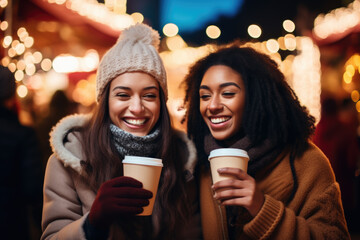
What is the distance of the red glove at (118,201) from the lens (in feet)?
5.54

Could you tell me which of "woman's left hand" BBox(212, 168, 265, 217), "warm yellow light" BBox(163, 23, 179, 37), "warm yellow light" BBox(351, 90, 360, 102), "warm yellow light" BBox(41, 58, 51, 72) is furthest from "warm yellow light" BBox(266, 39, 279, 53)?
"woman's left hand" BBox(212, 168, 265, 217)

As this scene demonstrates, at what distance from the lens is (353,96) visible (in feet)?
19.8

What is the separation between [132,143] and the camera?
7.11 feet

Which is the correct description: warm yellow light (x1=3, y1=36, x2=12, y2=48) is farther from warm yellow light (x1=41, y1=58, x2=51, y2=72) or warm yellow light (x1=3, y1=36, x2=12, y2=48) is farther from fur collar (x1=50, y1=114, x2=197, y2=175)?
warm yellow light (x1=41, y1=58, x2=51, y2=72)

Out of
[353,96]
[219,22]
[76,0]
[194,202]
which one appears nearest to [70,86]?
[76,0]

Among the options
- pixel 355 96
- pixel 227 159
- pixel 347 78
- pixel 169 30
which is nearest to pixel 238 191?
pixel 227 159

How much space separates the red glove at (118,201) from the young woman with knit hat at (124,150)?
205 mm

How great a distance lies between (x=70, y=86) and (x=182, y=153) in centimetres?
794

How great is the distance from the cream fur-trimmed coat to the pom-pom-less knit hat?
400mm

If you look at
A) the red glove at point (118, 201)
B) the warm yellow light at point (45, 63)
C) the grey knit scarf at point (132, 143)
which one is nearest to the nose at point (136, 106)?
the grey knit scarf at point (132, 143)

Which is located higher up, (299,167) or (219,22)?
(219,22)

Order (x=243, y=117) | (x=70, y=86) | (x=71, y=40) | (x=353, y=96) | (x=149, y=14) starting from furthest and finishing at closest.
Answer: (x=149, y=14) → (x=70, y=86) → (x=71, y=40) → (x=353, y=96) → (x=243, y=117)

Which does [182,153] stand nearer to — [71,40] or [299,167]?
[299,167]

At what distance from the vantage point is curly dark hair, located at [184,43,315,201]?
237 cm
